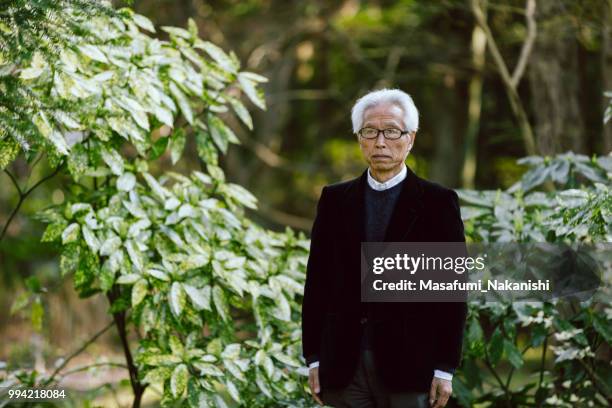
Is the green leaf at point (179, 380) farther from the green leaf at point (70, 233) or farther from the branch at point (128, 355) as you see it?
the green leaf at point (70, 233)

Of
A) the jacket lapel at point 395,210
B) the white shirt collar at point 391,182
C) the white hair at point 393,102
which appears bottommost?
the jacket lapel at point 395,210

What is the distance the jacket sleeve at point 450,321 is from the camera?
111 inches

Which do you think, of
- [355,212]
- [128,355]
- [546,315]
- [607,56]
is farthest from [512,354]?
[607,56]

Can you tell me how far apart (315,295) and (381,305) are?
264 mm

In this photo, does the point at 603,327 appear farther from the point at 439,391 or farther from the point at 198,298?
the point at 198,298

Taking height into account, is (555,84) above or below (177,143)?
above

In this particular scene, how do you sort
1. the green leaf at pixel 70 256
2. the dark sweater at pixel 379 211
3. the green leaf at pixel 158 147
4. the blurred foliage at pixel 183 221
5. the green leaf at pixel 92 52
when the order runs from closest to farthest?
the dark sweater at pixel 379 211
the blurred foliage at pixel 183 221
the green leaf at pixel 92 52
the green leaf at pixel 70 256
the green leaf at pixel 158 147

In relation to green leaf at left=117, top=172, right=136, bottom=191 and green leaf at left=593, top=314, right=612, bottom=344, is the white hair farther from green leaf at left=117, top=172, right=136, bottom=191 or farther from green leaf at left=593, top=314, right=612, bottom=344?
green leaf at left=593, top=314, right=612, bottom=344

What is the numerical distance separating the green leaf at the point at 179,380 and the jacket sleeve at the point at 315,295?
2.10 feet

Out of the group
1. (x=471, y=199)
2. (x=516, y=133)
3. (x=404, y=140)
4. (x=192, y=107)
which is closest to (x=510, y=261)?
(x=471, y=199)

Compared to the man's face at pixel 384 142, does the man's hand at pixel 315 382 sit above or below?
below

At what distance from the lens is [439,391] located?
2811 millimetres

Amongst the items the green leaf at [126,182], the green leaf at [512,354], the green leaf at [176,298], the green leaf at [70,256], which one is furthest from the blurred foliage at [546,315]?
the green leaf at [70,256]

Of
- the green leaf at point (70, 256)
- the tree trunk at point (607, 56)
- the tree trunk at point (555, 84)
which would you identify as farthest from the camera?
the tree trunk at point (555, 84)
